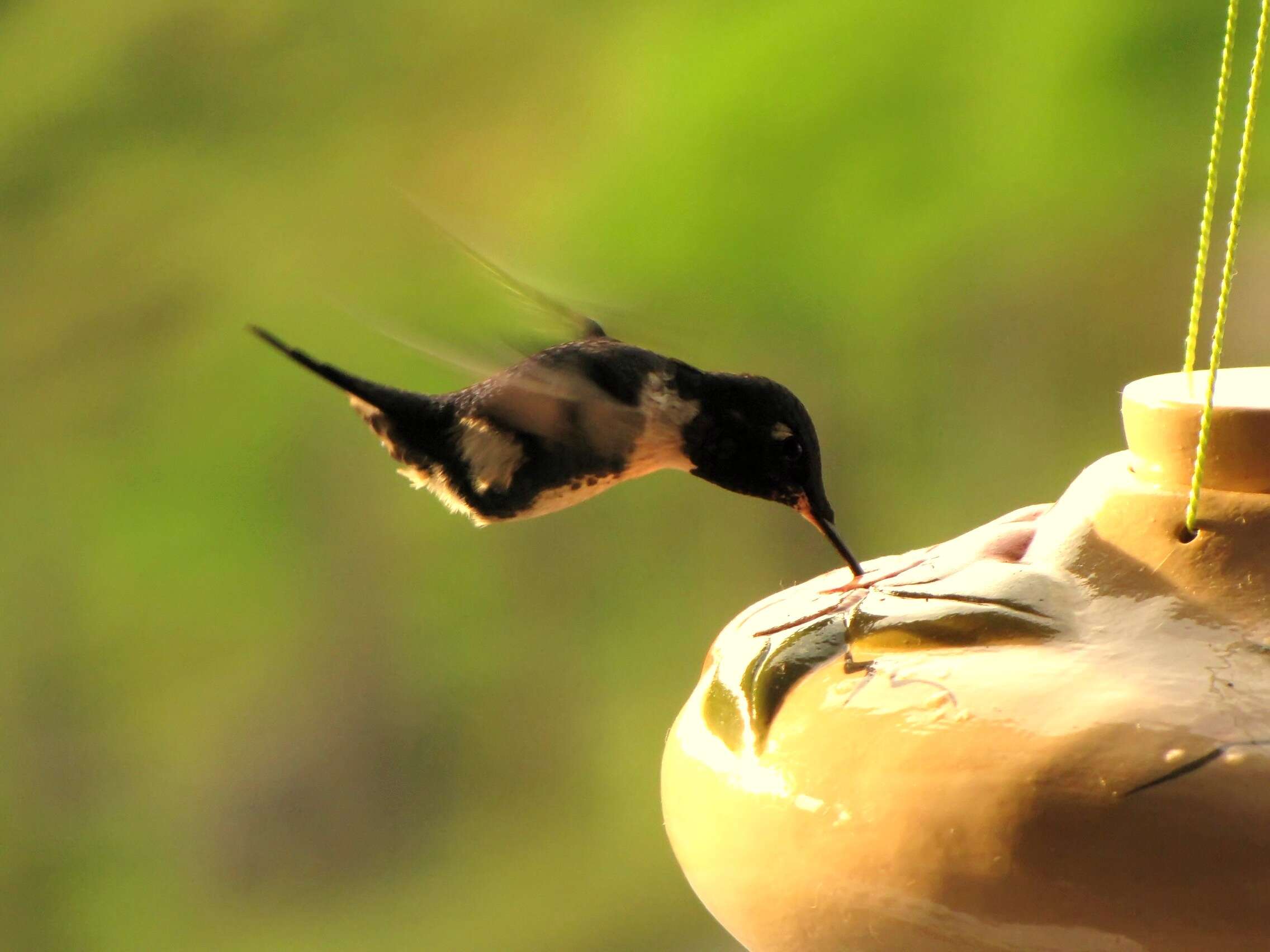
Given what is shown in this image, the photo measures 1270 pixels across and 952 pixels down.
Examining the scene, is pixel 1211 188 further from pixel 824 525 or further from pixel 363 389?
pixel 363 389

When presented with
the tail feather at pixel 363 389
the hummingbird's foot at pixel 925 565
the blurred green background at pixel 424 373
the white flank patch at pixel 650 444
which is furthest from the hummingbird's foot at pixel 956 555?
the blurred green background at pixel 424 373

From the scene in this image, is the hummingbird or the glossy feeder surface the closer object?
the glossy feeder surface

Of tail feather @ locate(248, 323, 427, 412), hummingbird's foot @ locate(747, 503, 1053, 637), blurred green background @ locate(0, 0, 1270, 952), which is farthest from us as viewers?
Result: blurred green background @ locate(0, 0, 1270, 952)

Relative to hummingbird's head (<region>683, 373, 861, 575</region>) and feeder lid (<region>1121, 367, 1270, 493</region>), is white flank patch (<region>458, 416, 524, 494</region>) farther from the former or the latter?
A: feeder lid (<region>1121, 367, 1270, 493</region>)

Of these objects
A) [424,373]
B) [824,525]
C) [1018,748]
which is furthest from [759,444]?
[424,373]

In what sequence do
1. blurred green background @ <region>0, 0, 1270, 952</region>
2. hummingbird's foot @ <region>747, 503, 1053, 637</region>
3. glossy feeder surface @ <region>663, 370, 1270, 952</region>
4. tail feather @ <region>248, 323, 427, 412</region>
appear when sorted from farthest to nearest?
blurred green background @ <region>0, 0, 1270, 952</region>
tail feather @ <region>248, 323, 427, 412</region>
hummingbird's foot @ <region>747, 503, 1053, 637</region>
glossy feeder surface @ <region>663, 370, 1270, 952</region>

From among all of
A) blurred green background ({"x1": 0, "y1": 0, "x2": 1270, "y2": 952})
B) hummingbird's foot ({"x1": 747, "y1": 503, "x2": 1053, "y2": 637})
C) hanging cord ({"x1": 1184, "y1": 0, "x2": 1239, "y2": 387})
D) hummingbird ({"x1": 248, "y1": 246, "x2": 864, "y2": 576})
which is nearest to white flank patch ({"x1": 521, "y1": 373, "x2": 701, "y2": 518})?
hummingbird ({"x1": 248, "y1": 246, "x2": 864, "y2": 576})

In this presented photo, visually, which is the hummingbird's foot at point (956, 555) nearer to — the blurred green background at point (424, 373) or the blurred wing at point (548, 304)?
the blurred wing at point (548, 304)

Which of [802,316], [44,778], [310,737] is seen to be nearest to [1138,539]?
[802,316]
